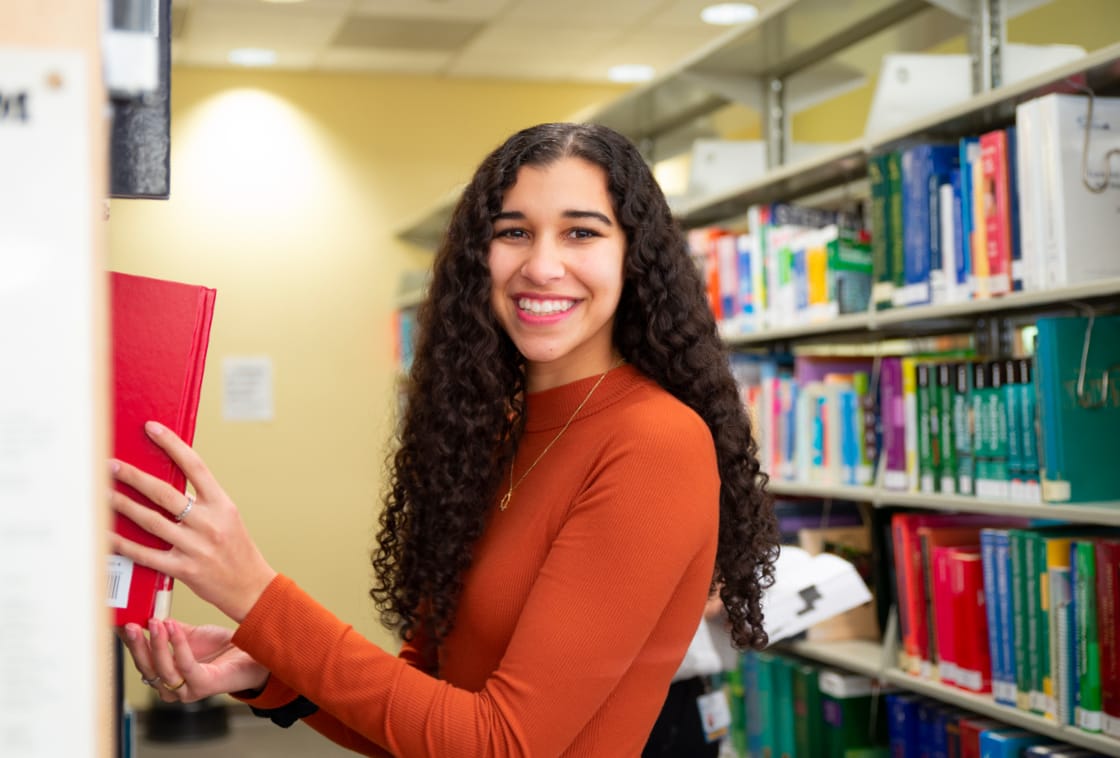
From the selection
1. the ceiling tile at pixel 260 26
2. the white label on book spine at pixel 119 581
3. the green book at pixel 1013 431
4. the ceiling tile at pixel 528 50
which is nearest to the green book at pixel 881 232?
the green book at pixel 1013 431

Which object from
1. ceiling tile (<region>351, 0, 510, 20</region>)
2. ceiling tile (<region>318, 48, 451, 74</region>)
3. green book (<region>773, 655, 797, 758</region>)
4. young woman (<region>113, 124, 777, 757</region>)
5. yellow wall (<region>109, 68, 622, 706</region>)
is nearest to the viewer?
young woman (<region>113, 124, 777, 757</region>)

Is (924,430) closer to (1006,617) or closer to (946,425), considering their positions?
(946,425)

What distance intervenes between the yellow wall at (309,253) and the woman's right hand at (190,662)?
4467 mm

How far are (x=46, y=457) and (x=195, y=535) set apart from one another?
1.44 feet

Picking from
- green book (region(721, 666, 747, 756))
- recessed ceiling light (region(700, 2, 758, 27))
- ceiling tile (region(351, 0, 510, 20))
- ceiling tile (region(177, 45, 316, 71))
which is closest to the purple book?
green book (region(721, 666, 747, 756))

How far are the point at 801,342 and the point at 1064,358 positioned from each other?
149 centimetres

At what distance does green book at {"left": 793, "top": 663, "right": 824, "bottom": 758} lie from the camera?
2865 millimetres

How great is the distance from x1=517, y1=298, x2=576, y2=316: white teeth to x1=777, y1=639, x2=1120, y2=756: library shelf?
137cm

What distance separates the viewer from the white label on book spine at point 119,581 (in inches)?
35.2

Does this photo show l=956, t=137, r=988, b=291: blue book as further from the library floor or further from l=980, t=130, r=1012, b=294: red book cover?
the library floor

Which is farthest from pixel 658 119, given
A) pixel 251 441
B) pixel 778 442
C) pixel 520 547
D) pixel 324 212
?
pixel 520 547

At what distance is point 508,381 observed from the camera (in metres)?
1.45

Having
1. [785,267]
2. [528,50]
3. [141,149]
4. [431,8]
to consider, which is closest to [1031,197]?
[785,267]

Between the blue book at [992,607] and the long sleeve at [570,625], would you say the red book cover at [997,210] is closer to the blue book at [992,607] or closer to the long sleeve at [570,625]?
the blue book at [992,607]
